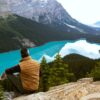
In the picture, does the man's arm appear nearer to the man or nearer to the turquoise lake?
the man

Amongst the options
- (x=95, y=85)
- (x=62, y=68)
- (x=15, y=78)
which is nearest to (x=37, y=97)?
(x=15, y=78)

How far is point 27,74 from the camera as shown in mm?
9750

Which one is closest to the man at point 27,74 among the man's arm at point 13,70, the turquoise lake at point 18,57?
the man's arm at point 13,70

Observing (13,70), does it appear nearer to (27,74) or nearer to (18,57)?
(27,74)

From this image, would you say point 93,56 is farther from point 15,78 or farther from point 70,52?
point 15,78

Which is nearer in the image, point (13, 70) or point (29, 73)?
point (13, 70)

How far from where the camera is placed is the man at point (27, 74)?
31.2ft

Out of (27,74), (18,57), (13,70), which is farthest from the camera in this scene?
(18,57)

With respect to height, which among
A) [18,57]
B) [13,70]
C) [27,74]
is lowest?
[18,57]

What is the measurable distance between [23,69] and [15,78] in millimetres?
435

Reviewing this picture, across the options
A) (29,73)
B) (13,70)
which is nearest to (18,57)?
(29,73)

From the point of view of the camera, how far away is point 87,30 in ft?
608

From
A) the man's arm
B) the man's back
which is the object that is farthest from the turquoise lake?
the man's arm

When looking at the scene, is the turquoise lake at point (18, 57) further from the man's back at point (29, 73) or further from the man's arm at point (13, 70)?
the man's arm at point (13, 70)
